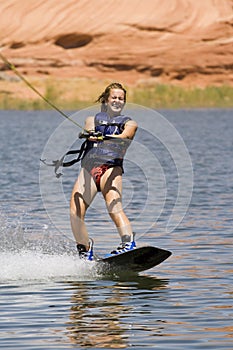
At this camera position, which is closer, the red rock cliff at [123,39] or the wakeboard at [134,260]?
the wakeboard at [134,260]

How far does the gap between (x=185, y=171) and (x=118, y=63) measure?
2332 inches

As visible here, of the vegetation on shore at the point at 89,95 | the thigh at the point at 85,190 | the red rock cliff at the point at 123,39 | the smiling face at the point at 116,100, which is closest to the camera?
the smiling face at the point at 116,100

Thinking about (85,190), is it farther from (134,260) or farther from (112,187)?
(134,260)

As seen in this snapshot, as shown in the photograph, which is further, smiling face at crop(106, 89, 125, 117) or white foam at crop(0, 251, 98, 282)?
white foam at crop(0, 251, 98, 282)

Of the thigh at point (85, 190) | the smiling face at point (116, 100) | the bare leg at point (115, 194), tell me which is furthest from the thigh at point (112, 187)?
the smiling face at point (116, 100)

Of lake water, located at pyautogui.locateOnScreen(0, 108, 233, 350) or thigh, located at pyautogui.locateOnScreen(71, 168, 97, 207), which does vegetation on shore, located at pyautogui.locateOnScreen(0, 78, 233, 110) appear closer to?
lake water, located at pyautogui.locateOnScreen(0, 108, 233, 350)

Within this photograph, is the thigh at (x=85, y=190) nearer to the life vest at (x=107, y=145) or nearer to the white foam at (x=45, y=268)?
the life vest at (x=107, y=145)

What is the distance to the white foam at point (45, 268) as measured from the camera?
12695 millimetres

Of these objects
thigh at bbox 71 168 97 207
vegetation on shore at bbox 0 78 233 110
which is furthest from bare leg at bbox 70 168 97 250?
vegetation on shore at bbox 0 78 233 110

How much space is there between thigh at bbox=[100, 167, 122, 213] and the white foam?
2.34 feet

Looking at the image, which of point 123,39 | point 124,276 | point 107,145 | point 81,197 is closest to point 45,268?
point 124,276

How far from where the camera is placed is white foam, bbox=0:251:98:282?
1270cm

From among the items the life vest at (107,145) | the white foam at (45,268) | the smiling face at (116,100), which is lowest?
the white foam at (45,268)

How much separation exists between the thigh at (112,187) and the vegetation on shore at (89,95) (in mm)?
61738
